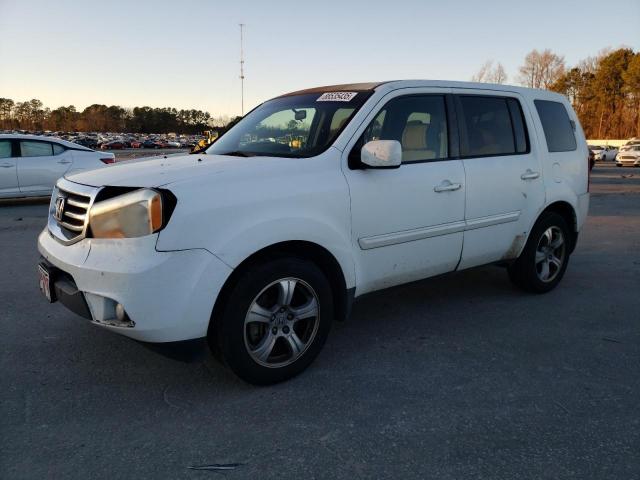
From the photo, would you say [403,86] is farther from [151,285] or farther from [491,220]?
[151,285]

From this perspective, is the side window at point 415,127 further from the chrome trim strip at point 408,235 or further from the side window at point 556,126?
the side window at point 556,126

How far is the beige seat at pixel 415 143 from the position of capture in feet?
11.7

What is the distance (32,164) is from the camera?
10.4 meters

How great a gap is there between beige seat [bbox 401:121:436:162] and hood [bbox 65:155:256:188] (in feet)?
3.36

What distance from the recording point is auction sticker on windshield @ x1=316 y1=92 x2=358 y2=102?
3572 mm

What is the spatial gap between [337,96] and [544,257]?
254 cm

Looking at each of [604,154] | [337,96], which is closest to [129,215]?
[337,96]

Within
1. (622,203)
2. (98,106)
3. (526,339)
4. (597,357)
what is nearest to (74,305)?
(526,339)

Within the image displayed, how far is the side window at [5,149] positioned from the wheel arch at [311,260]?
375 inches

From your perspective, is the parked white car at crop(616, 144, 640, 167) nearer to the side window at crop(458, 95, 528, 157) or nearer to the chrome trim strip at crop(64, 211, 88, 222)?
the side window at crop(458, 95, 528, 157)

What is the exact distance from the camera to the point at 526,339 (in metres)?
3.74

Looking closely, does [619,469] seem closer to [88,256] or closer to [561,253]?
[88,256]

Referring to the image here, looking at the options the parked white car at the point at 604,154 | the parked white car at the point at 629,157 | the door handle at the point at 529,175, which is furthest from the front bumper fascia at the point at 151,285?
the parked white car at the point at 604,154

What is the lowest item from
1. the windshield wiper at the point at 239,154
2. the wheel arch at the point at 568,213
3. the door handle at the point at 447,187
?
the wheel arch at the point at 568,213
